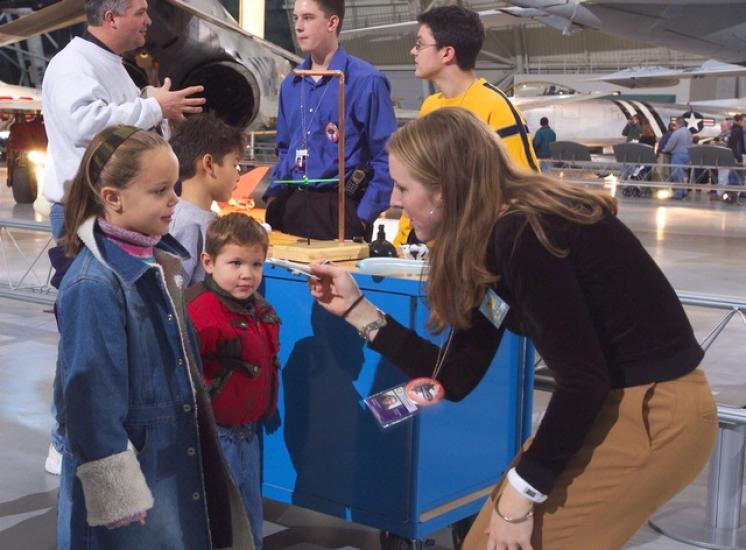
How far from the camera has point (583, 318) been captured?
75.6 inches

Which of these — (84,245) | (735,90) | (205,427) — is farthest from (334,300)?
(735,90)

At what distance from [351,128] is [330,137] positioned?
12 cm

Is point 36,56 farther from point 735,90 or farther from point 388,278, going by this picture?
point 735,90

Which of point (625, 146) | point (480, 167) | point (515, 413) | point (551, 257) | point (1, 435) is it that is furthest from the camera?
point (625, 146)

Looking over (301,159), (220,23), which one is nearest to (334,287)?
(301,159)

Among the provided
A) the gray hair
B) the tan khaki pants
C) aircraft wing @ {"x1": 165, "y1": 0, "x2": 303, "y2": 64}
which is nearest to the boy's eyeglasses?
the gray hair

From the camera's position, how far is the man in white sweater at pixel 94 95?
12.3 feet

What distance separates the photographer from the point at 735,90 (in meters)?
36.9

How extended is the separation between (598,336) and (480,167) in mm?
404

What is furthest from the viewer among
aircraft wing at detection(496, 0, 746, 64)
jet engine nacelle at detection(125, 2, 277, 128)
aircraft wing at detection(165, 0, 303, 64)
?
aircraft wing at detection(496, 0, 746, 64)

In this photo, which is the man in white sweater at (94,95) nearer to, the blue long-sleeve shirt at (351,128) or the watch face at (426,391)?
the blue long-sleeve shirt at (351,128)

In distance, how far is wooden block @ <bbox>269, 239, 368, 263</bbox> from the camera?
11.5 feet

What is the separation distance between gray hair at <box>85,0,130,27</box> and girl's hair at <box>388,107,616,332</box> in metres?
2.15

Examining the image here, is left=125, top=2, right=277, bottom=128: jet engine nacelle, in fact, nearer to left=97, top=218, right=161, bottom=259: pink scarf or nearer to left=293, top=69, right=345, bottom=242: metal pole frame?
left=293, top=69, right=345, bottom=242: metal pole frame
